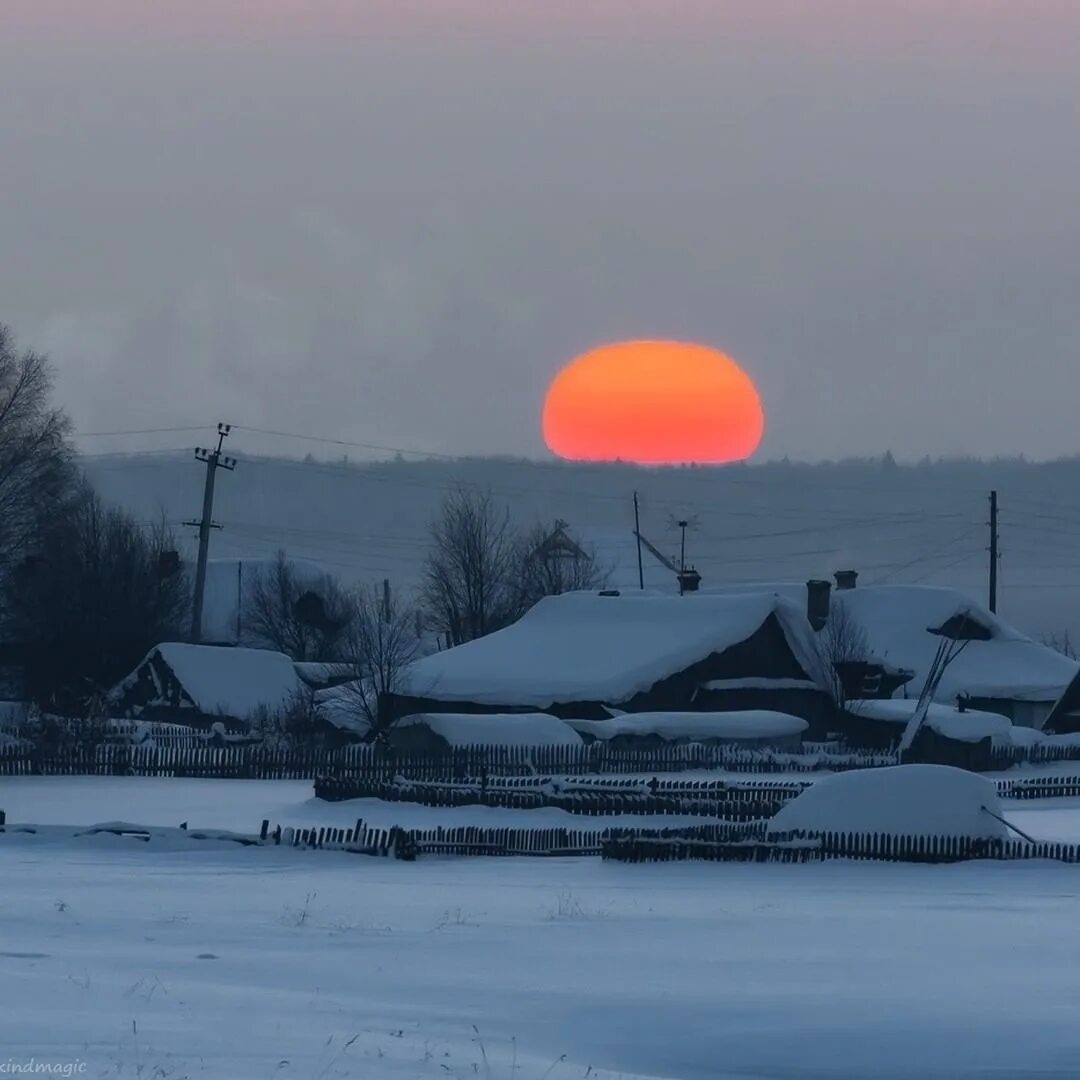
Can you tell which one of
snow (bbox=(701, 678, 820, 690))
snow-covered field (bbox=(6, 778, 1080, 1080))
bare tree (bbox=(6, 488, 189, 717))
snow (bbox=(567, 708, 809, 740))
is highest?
bare tree (bbox=(6, 488, 189, 717))

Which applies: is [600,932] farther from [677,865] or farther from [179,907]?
[677,865]

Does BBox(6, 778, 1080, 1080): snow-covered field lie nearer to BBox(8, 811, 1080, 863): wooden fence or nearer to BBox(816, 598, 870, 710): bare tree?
BBox(8, 811, 1080, 863): wooden fence

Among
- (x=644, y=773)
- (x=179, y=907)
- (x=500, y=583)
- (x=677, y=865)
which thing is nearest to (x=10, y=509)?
(x=644, y=773)

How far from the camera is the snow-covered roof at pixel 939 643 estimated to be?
6406 centimetres

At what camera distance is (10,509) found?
181ft

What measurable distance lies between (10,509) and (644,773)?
85.2 feet

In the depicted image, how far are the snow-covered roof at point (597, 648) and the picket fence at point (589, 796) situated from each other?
15.5 m

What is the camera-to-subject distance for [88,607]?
6881cm

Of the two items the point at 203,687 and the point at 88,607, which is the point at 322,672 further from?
the point at 203,687

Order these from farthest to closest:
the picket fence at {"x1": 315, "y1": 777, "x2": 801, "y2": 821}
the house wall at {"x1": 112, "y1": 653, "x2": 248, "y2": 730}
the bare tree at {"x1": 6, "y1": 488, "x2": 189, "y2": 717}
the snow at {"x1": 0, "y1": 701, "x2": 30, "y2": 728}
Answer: the bare tree at {"x1": 6, "y1": 488, "x2": 189, "y2": 717}, the house wall at {"x1": 112, "y1": 653, "x2": 248, "y2": 730}, the snow at {"x1": 0, "y1": 701, "x2": 30, "y2": 728}, the picket fence at {"x1": 315, "y1": 777, "x2": 801, "y2": 821}

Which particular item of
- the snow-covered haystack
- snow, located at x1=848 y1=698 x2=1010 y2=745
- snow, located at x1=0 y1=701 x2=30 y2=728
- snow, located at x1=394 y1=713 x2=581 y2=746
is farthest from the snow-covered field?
snow, located at x1=0 y1=701 x2=30 y2=728

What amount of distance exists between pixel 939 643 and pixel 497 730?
3207 cm

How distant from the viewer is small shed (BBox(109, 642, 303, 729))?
2338 inches

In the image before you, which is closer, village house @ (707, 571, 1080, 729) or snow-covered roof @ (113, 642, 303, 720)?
snow-covered roof @ (113, 642, 303, 720)
